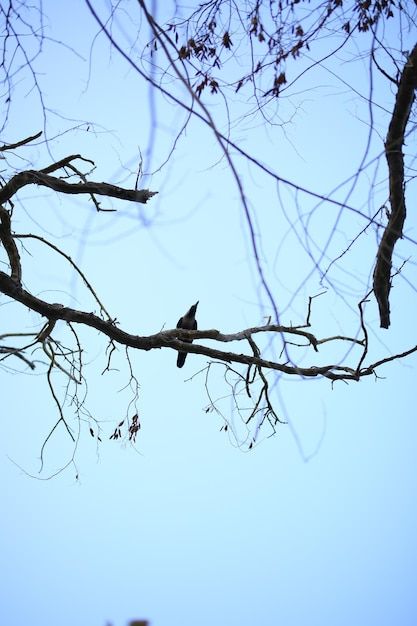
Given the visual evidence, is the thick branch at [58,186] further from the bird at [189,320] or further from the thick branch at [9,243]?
the bird at [189,320]

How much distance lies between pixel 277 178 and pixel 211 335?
1.76 meters

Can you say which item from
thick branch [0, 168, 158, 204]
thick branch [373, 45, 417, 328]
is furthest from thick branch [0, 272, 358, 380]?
thick branch [373, 45, 417, 328]

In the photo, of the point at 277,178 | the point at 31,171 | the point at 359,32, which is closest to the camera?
the point at 277,178

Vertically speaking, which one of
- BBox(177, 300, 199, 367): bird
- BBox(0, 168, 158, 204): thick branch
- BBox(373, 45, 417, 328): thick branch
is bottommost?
BBox(373, 45, 417, 328): thick branch

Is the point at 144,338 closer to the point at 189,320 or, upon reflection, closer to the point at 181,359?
the point at 181,359

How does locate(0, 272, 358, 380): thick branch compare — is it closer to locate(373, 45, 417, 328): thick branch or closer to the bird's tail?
locate(373, 45, 417, 328): thick branch

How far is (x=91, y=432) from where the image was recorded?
116 inches

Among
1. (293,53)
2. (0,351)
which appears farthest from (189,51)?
(0,351)

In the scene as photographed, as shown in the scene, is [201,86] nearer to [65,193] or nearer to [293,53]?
[293,53]

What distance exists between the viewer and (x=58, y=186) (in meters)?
2.80

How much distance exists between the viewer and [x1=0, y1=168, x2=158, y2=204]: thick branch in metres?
2.69

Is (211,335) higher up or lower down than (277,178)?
higher up

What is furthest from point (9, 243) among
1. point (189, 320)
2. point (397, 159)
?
point (189, 320)

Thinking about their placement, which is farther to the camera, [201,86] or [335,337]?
[335,337]
